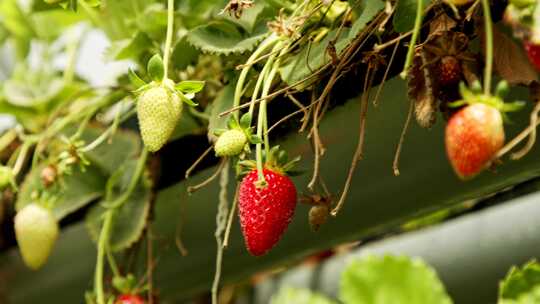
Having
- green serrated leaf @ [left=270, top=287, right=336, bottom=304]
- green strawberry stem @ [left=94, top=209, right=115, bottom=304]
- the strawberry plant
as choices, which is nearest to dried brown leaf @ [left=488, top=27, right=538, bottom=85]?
the strawberry plant

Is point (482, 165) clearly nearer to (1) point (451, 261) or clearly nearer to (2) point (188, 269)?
(1) point (451, 261)

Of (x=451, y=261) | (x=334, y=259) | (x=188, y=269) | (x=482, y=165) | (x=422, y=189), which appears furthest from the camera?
(x=334, y=259)

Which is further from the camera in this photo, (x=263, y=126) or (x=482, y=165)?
(x=263, y=126)

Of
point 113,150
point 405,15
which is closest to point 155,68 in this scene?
point 405,15

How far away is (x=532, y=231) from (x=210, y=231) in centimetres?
43

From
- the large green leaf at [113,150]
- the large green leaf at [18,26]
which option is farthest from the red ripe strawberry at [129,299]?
the large green leaf at [18,26]

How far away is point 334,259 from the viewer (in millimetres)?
1520

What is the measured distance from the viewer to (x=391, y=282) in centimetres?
54

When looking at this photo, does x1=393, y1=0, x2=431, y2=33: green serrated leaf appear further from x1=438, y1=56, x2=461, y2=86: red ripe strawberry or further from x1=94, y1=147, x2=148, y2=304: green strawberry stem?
x1=94, y1=147, x2=148, y2=304: green strawberry stem

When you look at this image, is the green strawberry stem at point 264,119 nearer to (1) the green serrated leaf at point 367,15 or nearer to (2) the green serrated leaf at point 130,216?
(1) the green serrated leaf at point 367,15

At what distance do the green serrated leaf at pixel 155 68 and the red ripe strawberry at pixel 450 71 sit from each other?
0.25m

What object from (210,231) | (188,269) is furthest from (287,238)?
(188,269)

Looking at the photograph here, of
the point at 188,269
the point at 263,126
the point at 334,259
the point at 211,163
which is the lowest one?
the point at 334,259

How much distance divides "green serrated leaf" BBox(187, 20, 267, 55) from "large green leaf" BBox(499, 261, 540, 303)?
407 mm
